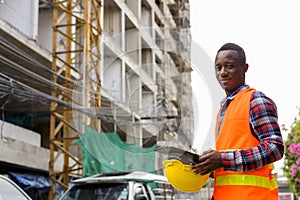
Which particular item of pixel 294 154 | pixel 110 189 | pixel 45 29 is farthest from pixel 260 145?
pixel 45 29

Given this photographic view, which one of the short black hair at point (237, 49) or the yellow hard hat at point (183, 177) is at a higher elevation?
the short black hair at point (237, 49)

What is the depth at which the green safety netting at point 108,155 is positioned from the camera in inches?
430

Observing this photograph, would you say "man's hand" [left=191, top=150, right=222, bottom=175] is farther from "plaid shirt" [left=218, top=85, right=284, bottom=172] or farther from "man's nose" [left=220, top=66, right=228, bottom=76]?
"man's nose" [left=220, top=66, right=228, bottom=76]

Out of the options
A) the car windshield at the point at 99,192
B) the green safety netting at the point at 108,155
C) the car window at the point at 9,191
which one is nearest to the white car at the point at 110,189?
the car windshield at the point at 99,192

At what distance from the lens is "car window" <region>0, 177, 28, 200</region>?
9.01ft

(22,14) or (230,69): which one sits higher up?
(22,14)

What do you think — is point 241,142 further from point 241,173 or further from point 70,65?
point 70,65

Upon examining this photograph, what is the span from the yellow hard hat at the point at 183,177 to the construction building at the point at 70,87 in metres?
5.87

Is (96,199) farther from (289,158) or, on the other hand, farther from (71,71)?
(289,158)

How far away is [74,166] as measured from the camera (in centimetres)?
1345

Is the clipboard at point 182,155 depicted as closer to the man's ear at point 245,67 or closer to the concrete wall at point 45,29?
the man's ear at point 245,67

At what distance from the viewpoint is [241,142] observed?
1908 mm

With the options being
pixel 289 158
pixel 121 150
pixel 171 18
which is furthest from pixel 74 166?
pixel 171 18

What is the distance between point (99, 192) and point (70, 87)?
24.2 feet
